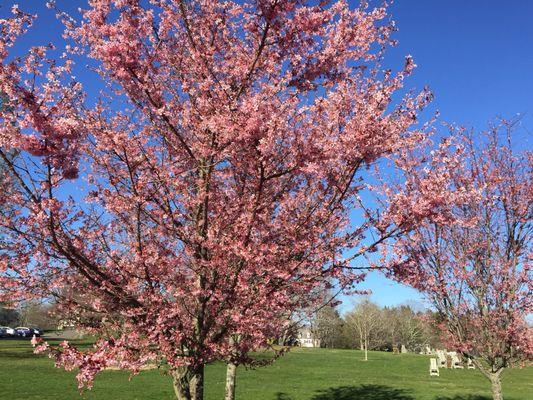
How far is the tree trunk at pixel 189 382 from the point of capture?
5426mm

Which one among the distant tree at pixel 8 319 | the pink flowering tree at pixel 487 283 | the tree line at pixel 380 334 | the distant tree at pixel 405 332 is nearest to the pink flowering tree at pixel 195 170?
the pink flowering tree at pixel 487 283

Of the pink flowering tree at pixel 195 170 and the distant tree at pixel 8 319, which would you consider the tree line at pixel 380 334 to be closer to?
the distant tree at pixel 8 319

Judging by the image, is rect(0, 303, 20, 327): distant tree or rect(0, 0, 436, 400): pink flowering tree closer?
rect(0, 0, 436, 400): pink flowering tree

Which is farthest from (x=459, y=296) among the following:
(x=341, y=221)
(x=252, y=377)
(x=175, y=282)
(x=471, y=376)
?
(x=471, y=376)

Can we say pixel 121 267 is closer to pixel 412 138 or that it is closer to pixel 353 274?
pixel 353 274

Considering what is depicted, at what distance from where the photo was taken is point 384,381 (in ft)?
95.7

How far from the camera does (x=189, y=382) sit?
18.2 ft

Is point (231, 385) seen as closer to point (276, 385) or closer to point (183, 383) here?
point (183, 383)

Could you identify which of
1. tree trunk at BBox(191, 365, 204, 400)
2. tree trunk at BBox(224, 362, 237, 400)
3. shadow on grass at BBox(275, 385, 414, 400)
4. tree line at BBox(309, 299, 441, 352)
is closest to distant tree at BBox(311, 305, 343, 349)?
tree line at BBox(309, 299, 441, 352)

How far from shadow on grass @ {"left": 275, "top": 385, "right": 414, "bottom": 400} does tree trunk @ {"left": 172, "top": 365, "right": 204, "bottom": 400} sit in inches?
623

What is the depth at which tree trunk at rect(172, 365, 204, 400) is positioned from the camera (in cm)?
543

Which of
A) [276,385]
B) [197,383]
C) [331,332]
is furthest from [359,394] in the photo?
[331,332]

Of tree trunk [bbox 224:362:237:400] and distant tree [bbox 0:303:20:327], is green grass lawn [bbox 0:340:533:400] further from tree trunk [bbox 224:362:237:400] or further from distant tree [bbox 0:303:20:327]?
distant tree [bbox 0:303:20:327]

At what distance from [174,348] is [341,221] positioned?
10.6ft
